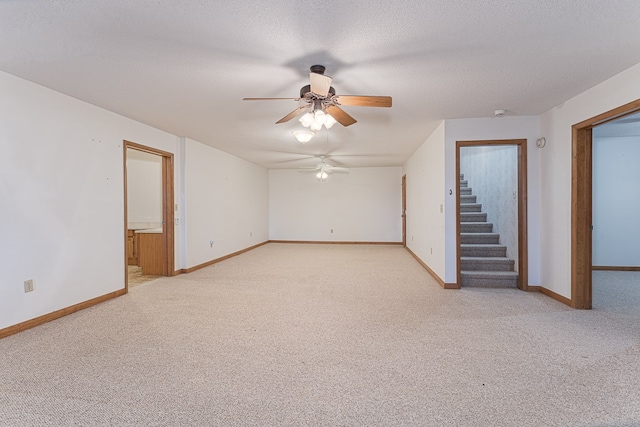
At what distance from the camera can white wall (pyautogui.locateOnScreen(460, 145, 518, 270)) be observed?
457 centimetres

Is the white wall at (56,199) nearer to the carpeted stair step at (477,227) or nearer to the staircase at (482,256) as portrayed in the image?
the staircase at (482,256)

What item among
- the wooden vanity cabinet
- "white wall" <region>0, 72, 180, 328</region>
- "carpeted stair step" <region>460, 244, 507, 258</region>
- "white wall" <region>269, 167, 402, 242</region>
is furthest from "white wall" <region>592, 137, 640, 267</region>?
the wooden vanity cabinet

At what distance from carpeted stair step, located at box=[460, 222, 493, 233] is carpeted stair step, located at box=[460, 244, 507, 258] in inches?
24.5

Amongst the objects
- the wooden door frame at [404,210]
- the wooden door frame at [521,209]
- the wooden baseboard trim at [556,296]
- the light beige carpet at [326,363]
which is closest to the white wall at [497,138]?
the wooden door frame at [521,209]

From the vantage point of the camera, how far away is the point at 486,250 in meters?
4.94

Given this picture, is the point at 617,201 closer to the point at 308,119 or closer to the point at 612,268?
the point at 612,268

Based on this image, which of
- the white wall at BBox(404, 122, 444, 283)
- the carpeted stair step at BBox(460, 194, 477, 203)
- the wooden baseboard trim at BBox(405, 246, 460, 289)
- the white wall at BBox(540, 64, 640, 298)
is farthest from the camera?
the carpeted stair step at BBox(460, 194, 477, 203)

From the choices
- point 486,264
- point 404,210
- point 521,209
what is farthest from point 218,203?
point 521,209

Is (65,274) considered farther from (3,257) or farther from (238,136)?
(238,136)

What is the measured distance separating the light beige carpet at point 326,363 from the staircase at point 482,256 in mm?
509

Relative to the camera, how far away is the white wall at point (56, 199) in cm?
283

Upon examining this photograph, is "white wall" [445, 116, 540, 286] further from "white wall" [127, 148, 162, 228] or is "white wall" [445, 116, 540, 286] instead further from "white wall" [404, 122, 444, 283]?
"white wall" [127, 148, 162, 228]

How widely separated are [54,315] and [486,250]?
18.1 ft

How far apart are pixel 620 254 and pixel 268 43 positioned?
21.3 feet
